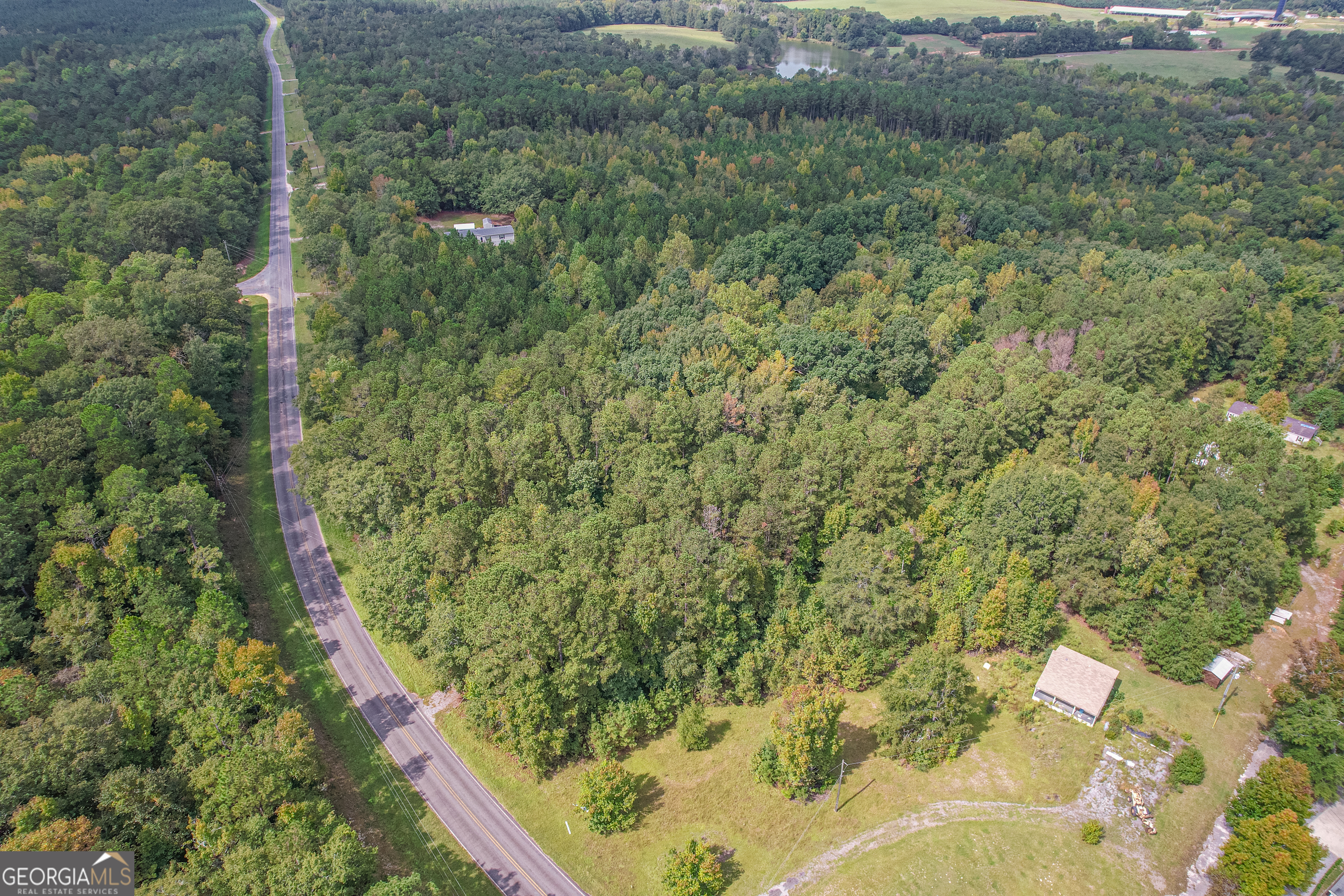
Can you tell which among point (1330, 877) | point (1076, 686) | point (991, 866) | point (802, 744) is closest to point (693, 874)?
point (802, 744)

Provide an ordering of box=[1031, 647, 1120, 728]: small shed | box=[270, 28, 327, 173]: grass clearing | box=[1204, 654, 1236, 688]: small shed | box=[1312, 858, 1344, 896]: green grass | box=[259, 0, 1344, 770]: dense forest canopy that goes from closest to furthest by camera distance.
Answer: box=[1312, 858, 1344, 896]: green grass
box=[1031, 647, 1120, 728]: small shed
box=[259, 0, 1344, 770]: dense forest canopy
box=[1204, 654, 1236, 688]: small shed
box=[270, 28, 327, 173]: grass clearing

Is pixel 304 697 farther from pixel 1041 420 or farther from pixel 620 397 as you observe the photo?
pixel 1041 420

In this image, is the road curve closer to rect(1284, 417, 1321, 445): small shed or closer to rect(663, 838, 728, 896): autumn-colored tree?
rect(663, 838, 728, 896): autumn-colored tree

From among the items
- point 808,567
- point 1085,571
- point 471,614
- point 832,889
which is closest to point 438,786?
point 471,614

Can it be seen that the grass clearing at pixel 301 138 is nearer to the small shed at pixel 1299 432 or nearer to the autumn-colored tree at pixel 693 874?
the autumn-colored tree at pixel 693 874

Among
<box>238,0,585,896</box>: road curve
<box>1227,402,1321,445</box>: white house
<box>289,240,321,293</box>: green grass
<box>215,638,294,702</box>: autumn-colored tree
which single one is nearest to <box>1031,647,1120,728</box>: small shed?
<box>238,0,585,896</box>: road curve
